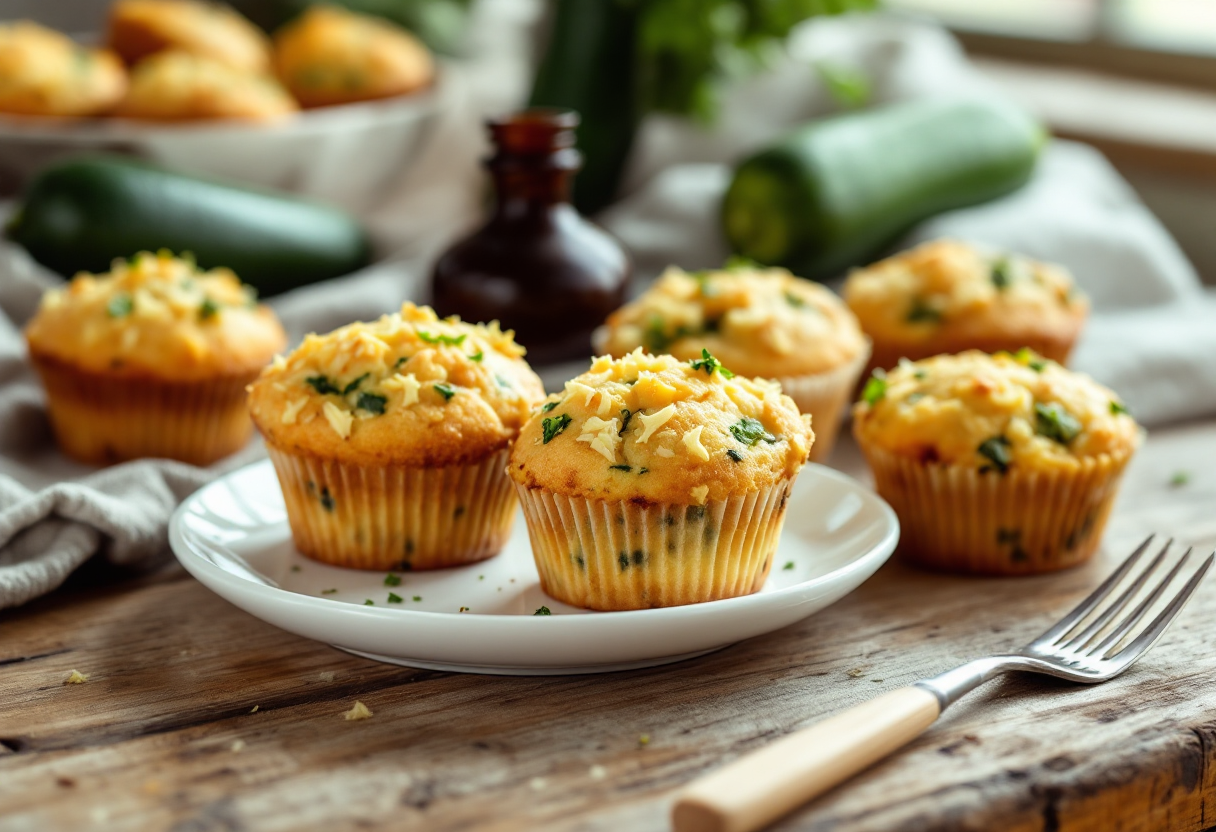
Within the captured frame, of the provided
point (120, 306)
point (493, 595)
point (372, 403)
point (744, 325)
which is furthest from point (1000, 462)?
point (120, 306)

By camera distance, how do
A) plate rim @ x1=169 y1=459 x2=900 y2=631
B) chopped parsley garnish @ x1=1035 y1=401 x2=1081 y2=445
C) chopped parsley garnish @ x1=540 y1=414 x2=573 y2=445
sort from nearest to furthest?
plate rim @ x1=169 y1=459 x2=900 y2=631 < chopped parsley garnish @ x1=540 y1=414 x2=573 y2=445 < chopped parsley garnish @ x1=1035 y1=401 x2=1081 y2=445

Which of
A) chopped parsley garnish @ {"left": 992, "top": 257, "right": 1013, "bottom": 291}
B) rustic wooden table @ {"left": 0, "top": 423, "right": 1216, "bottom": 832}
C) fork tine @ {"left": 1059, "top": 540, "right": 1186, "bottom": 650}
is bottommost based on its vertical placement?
rustic wooden table @ {"left": 0, "top": 423, "right": 1216, "bottom": 832}

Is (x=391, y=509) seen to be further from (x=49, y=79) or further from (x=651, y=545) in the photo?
(x=49, y=79)

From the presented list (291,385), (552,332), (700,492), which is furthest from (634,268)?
(700,492)

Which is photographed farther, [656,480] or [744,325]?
[744,325]

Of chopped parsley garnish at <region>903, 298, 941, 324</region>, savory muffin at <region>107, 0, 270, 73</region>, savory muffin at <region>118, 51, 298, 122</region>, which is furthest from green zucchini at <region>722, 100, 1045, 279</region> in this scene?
savory muffin at <region>107, 0, 270, 73</region>

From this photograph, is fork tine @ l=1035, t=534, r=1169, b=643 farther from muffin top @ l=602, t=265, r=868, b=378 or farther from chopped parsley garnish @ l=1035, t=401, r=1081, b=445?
muffin top @ l=602, t=265, r=868, b=378

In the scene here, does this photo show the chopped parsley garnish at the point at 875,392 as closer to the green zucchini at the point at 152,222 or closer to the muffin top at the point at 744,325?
the muffin top at the point at 744,325
